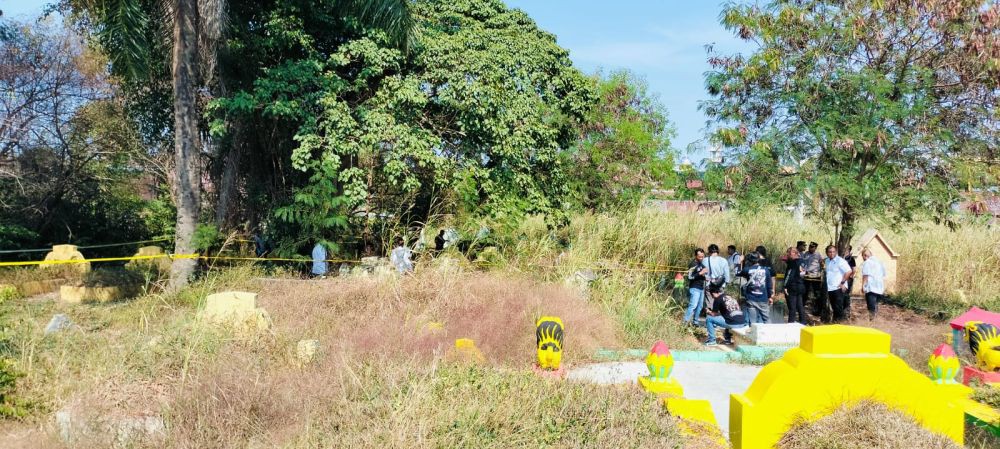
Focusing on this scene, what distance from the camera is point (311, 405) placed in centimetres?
478

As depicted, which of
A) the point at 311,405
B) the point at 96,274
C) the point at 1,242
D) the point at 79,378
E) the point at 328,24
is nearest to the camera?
the point at 311,405

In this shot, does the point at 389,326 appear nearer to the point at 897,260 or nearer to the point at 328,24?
the point at 328,24

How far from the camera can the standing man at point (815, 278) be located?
437 inches

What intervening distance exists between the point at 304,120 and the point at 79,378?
7.22 m

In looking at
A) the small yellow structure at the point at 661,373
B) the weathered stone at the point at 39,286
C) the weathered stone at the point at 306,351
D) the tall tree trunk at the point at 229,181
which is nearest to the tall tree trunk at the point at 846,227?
the small yellow structure at the point at 661,373

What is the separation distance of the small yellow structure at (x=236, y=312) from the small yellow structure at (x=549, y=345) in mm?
3146

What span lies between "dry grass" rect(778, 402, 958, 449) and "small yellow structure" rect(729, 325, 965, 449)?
72 millimetres

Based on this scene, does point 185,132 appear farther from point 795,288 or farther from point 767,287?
point 795,288

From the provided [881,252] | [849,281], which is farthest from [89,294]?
[881,252]

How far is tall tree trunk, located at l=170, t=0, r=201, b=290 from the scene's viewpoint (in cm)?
1177

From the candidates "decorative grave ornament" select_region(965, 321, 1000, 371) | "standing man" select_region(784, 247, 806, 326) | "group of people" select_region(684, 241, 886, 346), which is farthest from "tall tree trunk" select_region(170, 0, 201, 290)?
"decorative grave ornament" select_region(965, 321, 1000, 371)

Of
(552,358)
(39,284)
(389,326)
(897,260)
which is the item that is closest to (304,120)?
(389,326)

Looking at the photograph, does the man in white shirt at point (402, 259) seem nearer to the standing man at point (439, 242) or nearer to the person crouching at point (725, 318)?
the standing man at point (439, 242)

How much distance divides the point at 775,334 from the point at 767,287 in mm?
1301
